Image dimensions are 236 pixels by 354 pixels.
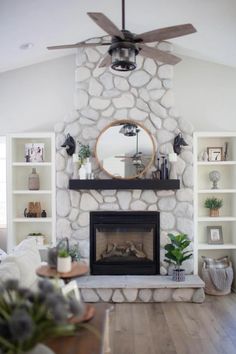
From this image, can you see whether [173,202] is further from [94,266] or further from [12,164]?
[12,164]

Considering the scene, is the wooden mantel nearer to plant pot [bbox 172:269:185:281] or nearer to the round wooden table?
plant pot [bbox 172:269:185:281]

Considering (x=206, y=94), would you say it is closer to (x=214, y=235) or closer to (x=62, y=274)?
(x=214, y=235)

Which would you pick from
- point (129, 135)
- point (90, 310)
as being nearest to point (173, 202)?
point (129, 135)

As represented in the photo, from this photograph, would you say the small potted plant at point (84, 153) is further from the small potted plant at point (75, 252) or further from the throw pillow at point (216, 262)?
the throw pillow at point (216, 262)

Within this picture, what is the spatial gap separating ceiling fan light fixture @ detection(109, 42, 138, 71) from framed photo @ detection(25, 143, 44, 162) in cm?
283

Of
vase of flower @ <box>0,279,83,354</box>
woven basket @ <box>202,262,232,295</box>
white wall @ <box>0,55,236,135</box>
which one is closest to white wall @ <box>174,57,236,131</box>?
white wall @ <box>0,55,236,135</box>

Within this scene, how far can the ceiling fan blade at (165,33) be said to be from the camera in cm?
255

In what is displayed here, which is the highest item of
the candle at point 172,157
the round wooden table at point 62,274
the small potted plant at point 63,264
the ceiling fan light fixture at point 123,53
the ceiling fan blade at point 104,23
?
the ceiling fan blade at point 104,23

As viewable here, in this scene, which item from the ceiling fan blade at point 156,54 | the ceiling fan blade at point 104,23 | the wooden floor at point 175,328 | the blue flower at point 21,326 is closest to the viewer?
the blue flower at point 21,326

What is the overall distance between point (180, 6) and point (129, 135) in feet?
6.32

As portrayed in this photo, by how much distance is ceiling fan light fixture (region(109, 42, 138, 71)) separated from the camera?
2.72 m

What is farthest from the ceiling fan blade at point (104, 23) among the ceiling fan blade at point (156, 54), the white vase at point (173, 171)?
the white vase at point (173, 171)

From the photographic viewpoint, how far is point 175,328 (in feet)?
12.7

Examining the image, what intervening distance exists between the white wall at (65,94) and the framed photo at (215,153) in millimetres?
316
